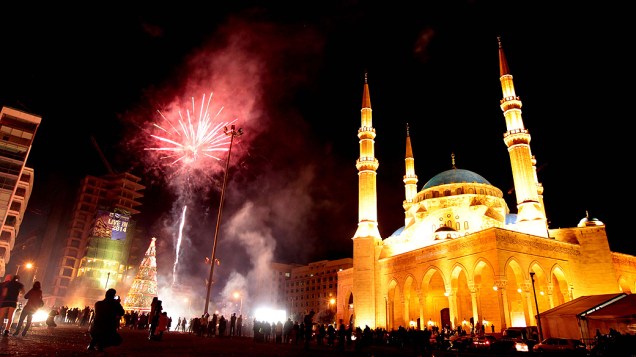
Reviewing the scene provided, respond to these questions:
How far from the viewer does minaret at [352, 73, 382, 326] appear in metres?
35.7

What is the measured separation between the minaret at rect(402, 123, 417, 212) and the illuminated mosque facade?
2.40 metres

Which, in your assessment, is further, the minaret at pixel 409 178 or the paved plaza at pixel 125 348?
the minaret at pixel 409 178

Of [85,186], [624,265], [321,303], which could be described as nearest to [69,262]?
[85,186]

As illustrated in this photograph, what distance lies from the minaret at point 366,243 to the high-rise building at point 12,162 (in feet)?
112

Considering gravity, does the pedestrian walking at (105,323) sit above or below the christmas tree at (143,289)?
below

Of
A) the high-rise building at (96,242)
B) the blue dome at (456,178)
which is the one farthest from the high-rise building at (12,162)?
the blue dome at (456,178)

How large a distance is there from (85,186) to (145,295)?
37206 millimetres

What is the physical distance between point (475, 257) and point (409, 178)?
2198 centimetres

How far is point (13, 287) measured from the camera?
9898mm

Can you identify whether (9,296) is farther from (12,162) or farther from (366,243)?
(12,162)

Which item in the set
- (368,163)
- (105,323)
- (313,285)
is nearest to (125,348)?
(105,323)

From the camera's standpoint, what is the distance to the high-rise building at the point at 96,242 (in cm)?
5634

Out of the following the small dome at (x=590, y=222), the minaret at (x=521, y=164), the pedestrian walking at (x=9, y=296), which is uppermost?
the minaret at (x=521, y=164)

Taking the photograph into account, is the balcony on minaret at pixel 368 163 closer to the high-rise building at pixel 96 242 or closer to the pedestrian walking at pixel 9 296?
the pedestrian walking at pixel 9 296
